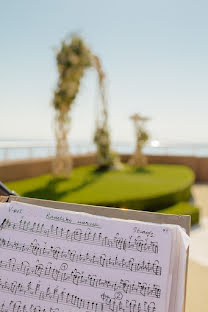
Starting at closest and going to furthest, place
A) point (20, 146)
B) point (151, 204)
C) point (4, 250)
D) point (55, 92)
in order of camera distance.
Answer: point (4, 250) → point (151, 204) → point (55, 92) → point (20, 146)

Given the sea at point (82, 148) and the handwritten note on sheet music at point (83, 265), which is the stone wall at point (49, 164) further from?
the handwritten note on sheet music at point (83, 265)

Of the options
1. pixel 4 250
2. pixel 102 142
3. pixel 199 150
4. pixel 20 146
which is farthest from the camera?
pixel 199 150

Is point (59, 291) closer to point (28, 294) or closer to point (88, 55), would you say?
point (28, 294)

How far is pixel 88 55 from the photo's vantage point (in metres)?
8.19

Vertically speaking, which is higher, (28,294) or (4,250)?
(4,250)

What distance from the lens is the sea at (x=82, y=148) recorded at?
877cm

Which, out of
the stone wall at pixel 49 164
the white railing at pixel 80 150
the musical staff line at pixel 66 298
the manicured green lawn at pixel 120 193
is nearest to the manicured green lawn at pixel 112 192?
the manicured green lawn at pixel 120 193

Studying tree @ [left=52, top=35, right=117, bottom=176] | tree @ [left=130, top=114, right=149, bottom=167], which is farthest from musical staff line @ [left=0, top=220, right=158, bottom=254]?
tree @ [left=130, top=114, right=149, bottom=167]

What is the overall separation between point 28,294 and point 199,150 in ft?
42.9

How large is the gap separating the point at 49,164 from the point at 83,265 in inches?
363

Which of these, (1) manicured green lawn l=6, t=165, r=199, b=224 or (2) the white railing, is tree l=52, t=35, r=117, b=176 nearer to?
(1) manicured green lawn l=6, t=165, r=199, b=224

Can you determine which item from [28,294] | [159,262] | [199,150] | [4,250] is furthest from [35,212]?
[199,150]

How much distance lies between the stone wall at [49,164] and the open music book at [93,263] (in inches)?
280

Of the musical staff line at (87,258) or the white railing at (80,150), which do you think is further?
the white railing at (80,150)
